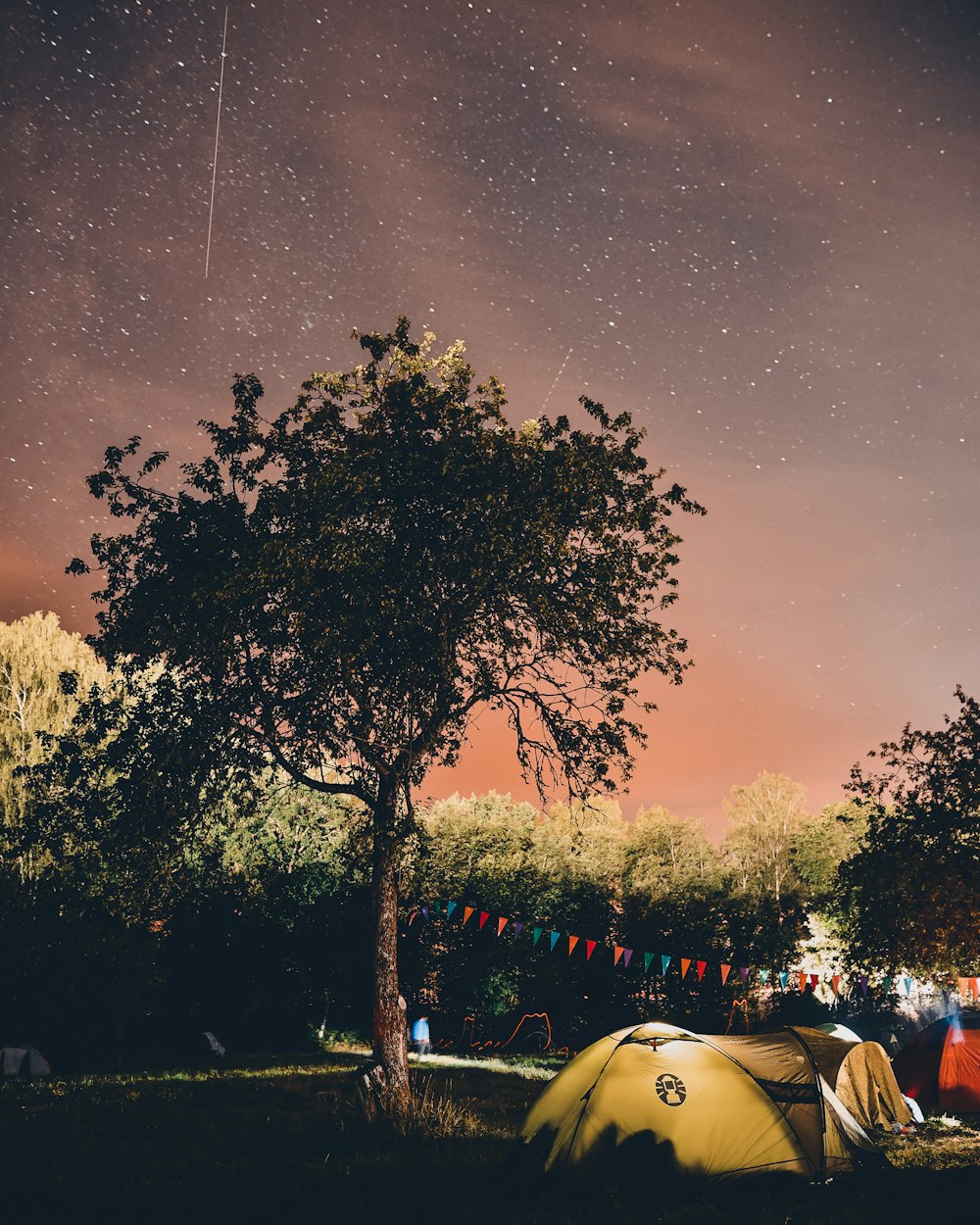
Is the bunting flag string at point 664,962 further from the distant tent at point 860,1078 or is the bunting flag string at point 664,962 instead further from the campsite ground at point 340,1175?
the campsite ground at point 340,1175

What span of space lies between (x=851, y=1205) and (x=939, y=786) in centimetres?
1756

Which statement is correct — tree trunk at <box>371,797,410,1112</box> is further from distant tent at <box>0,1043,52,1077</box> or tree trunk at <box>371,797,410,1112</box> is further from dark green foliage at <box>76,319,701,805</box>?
distant tent at <box>0,1043,52,1077</box>

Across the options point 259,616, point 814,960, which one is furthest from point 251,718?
point 814,960

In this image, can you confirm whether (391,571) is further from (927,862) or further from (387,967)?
(927,862)

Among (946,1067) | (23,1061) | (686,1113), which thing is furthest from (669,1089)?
(23,1061)

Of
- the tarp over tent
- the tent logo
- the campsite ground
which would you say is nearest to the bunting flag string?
the campsite ground

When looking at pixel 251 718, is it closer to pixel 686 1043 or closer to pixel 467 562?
pixel 467 562

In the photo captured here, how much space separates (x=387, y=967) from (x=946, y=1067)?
12.6m

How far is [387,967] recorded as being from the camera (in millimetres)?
16391

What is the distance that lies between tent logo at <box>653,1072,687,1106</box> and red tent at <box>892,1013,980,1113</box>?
11.4 meters

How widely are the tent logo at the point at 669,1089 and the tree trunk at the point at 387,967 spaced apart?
558 centimetres

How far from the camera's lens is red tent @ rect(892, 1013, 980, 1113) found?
60.2 feet

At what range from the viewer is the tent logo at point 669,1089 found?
10.3m

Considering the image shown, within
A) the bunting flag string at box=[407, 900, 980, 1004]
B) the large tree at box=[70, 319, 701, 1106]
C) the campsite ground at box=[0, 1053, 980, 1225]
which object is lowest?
the campsite ground at box=[0, 1053, 980, 1225]
